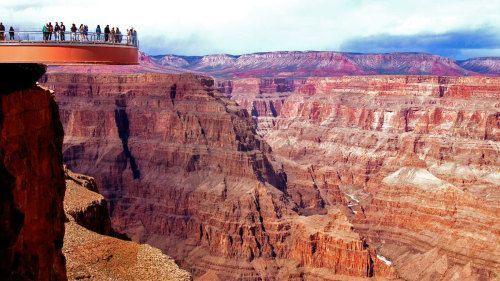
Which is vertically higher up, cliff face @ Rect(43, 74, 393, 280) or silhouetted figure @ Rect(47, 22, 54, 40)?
silhouetted figure @ Rect(47, 22, 54, 40)

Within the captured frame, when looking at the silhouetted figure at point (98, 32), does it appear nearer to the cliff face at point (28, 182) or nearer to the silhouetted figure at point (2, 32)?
the cliff face at point (28, 182)

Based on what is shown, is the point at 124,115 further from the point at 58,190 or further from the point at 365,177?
the point at 58,190

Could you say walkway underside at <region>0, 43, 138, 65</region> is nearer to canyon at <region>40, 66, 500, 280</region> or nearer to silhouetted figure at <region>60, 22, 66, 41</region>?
silhouetted figure at <region>60, 22, 66, 41</region>

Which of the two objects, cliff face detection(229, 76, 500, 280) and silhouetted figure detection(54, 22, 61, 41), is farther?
cliff face detection(229, 76, 500, 280)

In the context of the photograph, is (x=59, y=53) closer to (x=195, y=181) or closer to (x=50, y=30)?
(x=50, y=30)

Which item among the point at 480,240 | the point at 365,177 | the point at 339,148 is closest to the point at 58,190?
the point at 480,240

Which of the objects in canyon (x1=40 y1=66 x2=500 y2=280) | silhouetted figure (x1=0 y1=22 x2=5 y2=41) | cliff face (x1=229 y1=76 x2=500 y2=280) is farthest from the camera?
cliff face (x1=229 y1=76 x2=500 y2=280)

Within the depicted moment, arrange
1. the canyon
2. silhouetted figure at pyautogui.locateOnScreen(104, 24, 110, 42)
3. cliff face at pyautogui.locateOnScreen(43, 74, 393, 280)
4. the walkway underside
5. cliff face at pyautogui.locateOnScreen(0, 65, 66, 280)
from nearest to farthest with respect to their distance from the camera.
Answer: cliff face at pyautogui.locateOnScreen(0, 65, 66, 280) → the walkway underside → silhouetted figure at pyautogui.locateOnScreen(104, 24, 110, 42) → cliff face at pyautogui.locateOnScreen(43, 74, 393, 280) → the canyon

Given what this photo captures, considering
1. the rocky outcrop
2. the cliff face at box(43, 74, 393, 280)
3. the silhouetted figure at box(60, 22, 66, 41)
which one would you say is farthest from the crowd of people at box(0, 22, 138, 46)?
the cliff face at box(43, 74, 393, 280)
